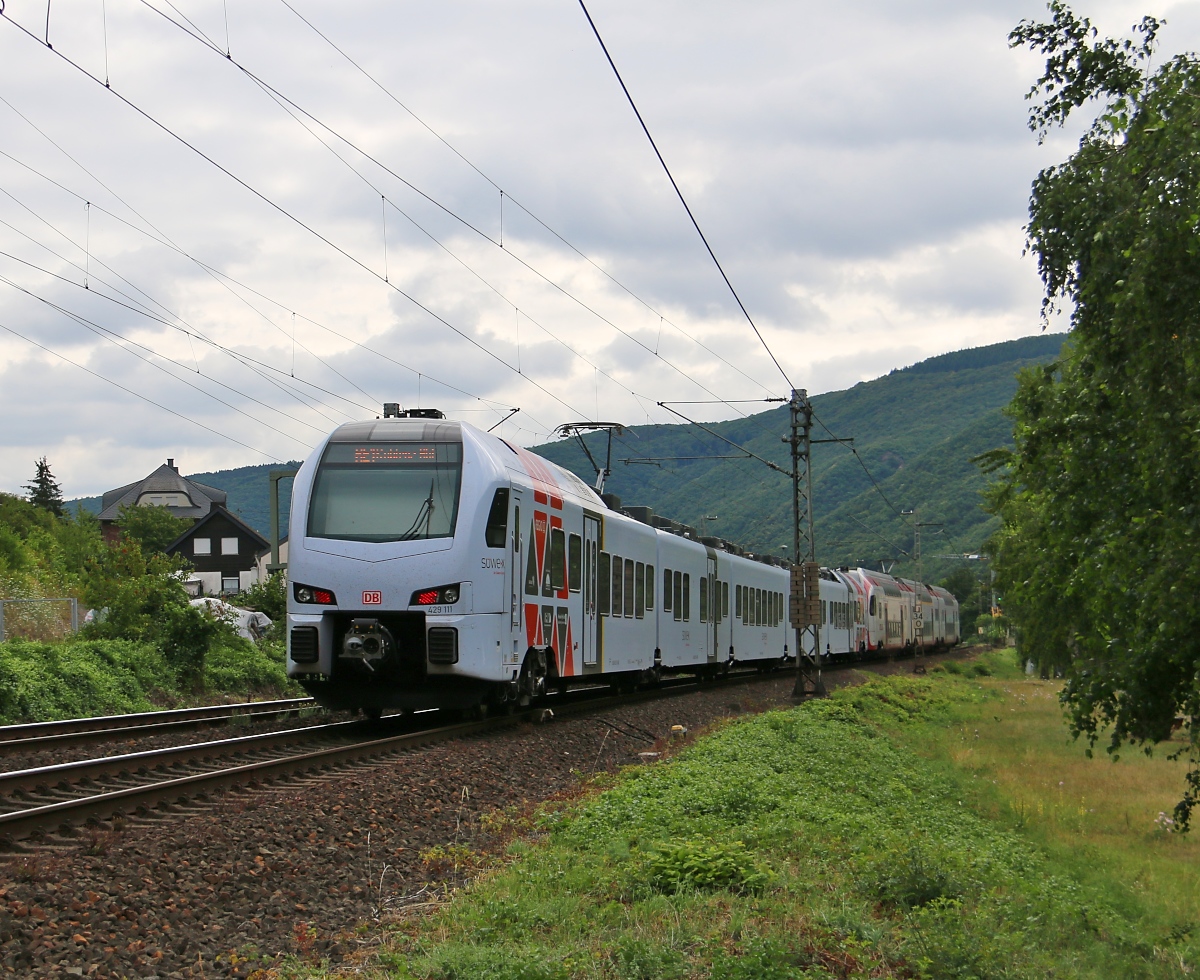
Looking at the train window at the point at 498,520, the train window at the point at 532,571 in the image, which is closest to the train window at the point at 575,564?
the train window at the point at 532,571

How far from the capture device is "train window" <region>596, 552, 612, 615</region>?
63.3ft

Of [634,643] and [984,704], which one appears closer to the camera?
[634,643]

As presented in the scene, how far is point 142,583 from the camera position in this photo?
23.3 metres

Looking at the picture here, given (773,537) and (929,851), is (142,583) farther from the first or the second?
(773,537)

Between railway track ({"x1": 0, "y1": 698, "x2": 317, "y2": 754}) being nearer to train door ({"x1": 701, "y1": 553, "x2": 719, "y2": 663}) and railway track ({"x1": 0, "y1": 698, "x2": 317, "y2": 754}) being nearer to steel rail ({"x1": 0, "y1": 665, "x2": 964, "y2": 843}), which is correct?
steel rail ({"x1": 0, "y1": 665, "x2": 964, "y2": 843})

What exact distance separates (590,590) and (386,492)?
16.8 ft

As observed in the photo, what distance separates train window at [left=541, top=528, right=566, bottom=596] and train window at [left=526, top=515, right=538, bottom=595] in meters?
0.38

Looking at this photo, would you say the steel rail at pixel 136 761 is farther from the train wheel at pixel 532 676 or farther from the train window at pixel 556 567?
the train window at pixel 556 567

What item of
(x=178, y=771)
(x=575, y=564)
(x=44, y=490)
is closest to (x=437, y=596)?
(x=178, y=771)

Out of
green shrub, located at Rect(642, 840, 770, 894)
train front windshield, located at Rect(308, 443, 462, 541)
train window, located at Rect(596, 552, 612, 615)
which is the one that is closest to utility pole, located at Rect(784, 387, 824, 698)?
train window, located at Rect(596, 552, 612, 615)

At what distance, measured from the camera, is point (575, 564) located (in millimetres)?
17953

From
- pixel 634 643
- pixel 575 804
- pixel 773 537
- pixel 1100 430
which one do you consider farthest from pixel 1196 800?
pixel 773 537

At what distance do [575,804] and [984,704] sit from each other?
105ft

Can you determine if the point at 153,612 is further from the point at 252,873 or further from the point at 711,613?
the point at 252,873
